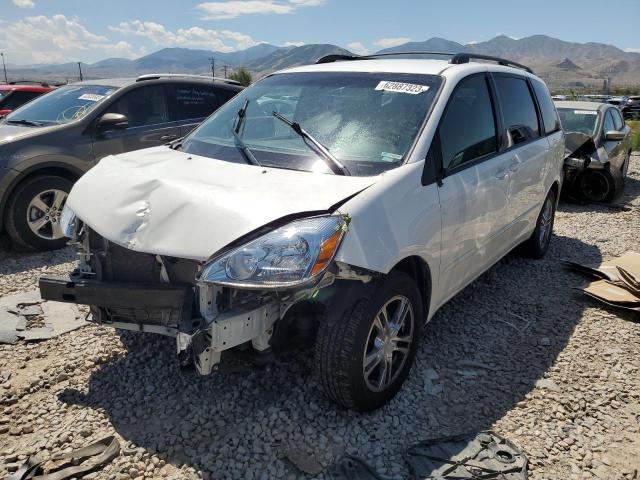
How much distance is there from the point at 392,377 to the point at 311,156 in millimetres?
1332

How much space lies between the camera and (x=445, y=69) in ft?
11.5

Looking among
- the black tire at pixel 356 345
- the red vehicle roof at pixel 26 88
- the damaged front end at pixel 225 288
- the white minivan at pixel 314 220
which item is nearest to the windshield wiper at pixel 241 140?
the white minivan at pixel 314 220

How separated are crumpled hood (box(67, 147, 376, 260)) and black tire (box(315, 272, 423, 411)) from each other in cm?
53

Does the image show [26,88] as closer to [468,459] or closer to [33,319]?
[33,319]

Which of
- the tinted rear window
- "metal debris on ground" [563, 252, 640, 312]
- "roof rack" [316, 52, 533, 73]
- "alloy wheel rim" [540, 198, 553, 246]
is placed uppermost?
"roof rack" [316, 52, 533, 73]

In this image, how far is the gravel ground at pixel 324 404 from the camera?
8.43 feet

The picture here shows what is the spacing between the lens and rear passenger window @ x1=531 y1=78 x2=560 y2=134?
498 cm

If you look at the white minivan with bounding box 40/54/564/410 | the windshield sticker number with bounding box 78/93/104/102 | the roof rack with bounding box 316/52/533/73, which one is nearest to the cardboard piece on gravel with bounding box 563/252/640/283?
the white minivan with bounding box 40/54/564/410

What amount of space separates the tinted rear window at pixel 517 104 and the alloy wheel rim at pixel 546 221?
0.97 meters

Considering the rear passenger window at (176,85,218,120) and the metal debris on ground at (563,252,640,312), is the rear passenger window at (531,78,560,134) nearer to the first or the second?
the metal debris on ground at (563,252,640,312)

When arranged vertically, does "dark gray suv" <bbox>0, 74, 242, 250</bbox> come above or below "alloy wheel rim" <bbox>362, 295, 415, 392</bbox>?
above

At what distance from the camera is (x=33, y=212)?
18.0ft

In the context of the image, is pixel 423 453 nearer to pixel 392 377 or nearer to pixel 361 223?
pixel 392 377

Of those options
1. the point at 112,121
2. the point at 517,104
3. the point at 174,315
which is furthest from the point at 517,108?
the point at 112,121
